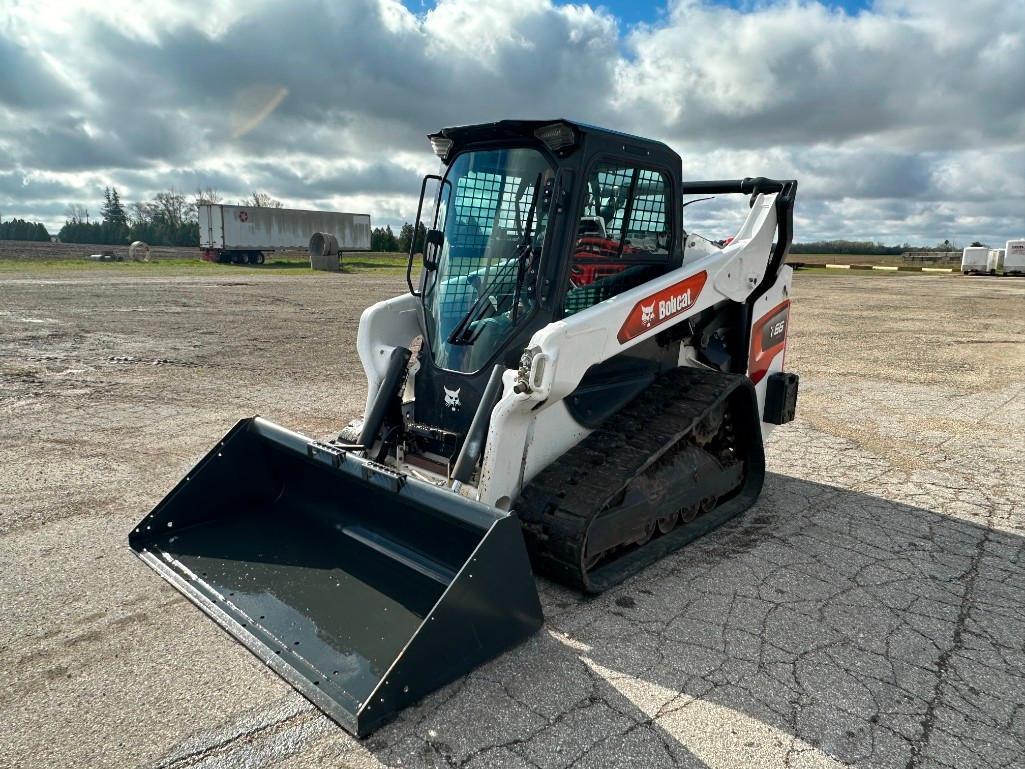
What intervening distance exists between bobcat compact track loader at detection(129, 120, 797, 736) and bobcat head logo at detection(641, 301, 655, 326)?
0.05ft

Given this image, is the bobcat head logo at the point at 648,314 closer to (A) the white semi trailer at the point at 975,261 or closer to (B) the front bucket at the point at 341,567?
(B) the front bucket at the point at 341,567

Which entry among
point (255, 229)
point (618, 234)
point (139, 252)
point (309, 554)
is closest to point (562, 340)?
point (618, 234)

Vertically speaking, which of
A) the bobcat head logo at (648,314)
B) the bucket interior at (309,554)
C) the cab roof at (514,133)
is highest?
the cab roof at (514,133)

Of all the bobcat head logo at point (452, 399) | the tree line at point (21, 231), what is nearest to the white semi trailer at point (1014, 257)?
the bobcat head logo at point (452, 399)

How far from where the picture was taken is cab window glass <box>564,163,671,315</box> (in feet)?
14.3

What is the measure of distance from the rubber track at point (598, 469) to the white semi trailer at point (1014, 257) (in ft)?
151

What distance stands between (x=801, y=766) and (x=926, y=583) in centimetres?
204

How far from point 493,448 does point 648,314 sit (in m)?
1.30

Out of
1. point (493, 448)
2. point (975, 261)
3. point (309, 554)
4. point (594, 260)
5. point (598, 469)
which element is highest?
point (975, 261)

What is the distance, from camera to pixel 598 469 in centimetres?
411

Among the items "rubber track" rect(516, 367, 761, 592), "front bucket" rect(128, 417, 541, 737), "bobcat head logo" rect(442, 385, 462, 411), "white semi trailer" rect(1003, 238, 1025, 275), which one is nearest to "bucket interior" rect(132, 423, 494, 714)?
"front bucket" rect(128, 417, 541, 737)

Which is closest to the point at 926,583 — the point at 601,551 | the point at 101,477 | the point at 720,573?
the point at 720,573

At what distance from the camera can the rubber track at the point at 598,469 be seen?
3.79 metres

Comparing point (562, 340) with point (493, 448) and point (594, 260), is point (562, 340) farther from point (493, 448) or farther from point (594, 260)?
point (594, 260)
